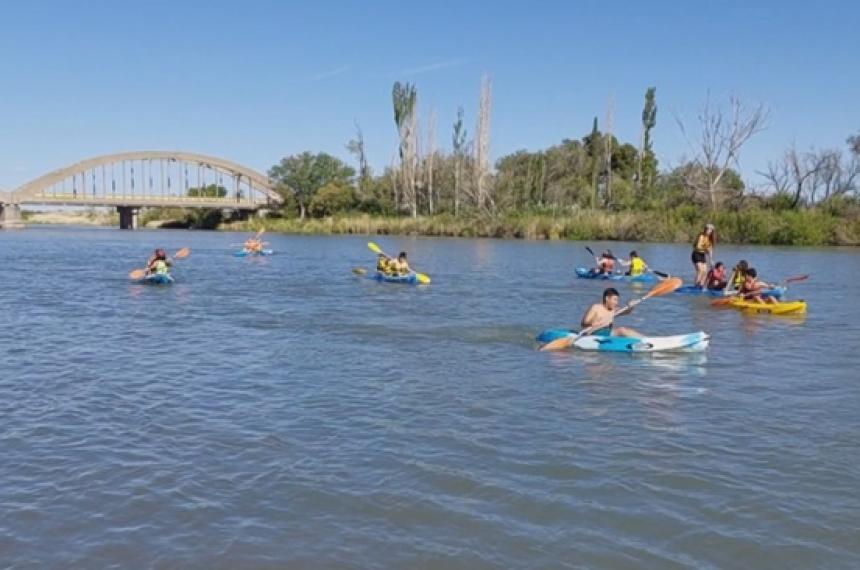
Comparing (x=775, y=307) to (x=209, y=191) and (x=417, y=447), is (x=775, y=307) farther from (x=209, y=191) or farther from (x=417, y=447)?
(x=209, y=191)

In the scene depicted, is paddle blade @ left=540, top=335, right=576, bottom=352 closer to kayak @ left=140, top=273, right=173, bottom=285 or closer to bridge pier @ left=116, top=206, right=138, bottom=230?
kayak @ left=140, top=273, right=173, bottom=285

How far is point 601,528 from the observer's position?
597 centimetres

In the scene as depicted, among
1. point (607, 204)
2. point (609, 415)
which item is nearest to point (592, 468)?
point (609, 415)

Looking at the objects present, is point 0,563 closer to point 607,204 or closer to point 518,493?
point 518,493

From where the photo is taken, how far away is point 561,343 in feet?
42.4

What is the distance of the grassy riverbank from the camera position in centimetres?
4972

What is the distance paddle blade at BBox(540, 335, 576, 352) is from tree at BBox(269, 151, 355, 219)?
77.8 metres

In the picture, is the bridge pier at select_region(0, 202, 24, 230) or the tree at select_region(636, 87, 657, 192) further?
the bridge pier at select_region(0, 202, 24, 230)

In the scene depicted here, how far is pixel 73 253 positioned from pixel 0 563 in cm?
4112

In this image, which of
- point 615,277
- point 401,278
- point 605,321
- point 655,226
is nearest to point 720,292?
point 615,277

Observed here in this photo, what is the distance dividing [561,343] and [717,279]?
1028 cm

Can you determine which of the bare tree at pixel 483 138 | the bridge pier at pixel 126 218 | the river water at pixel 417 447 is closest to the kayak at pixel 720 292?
the river water at pixel 417 447

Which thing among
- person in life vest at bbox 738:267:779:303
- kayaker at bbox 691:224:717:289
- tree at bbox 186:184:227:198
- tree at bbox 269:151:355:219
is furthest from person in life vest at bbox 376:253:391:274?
tree at bbox 186:184:227:198

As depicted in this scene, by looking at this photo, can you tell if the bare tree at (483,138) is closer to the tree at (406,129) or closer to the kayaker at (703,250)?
the tree at (406,129)
